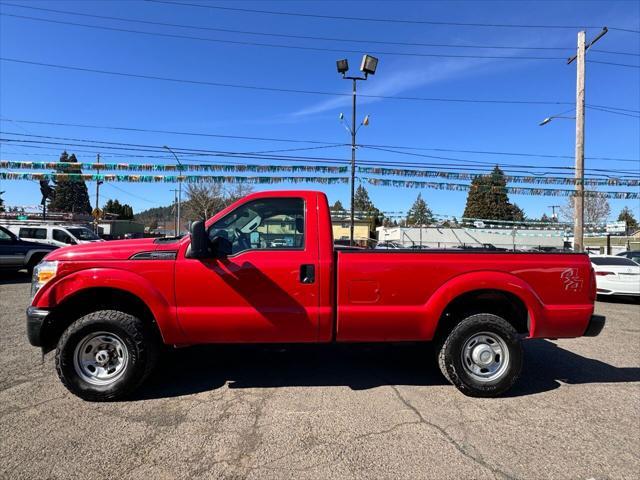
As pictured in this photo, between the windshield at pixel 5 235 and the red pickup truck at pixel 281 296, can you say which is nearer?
the red pickup truck at pixel 281 296

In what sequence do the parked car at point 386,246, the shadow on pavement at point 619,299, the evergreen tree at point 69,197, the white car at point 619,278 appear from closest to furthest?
the parked car at point 386,246 < the white car at point 619,278 < the shadow on pavement at point 619,299 < the evergreen tree at point 69,197

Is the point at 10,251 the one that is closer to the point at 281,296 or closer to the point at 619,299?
the point at 281,296

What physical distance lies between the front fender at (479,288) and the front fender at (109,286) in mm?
2532

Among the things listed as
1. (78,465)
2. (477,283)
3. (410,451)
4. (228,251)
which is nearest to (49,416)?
(78,465)

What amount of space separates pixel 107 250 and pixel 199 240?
1019 mm

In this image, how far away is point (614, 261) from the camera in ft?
37.9

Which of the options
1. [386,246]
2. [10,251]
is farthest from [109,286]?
[10,251]

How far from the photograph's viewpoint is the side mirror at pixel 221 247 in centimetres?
392

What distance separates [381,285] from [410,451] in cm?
151

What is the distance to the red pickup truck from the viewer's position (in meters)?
3.94

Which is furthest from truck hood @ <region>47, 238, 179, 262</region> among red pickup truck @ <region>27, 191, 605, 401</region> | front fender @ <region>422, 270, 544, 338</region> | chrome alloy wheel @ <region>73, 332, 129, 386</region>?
front fender @ <region>422, 270, 544, 338</region>

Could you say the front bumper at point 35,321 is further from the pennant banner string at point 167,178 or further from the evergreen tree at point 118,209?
the evergreen tree at point 118,209

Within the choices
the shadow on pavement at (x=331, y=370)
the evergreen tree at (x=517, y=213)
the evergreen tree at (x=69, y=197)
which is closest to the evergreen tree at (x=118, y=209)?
the evergreen tree at (x=69, y=197)

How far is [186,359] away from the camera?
5297 mm
